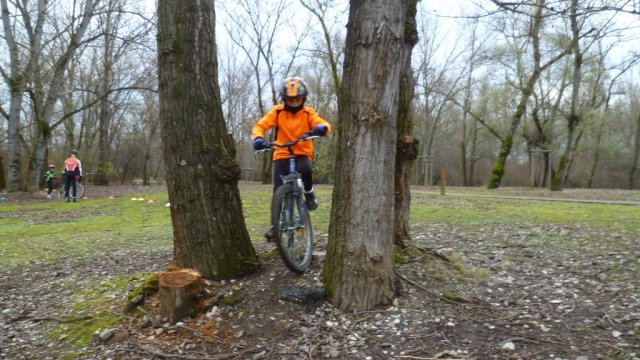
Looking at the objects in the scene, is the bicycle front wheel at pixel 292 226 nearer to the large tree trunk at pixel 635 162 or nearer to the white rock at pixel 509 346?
the white rock at pixel 509 346

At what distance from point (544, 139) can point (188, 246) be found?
35.3 meters

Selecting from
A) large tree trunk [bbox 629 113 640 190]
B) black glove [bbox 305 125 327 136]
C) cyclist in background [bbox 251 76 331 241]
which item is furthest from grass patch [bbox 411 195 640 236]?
large tree trunk [bbox 629 113 640 190]

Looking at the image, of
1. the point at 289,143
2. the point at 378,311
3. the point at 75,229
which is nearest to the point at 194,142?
the point at 289,143

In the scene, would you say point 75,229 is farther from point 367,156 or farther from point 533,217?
point 533,217

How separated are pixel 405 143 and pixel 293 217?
1.43m

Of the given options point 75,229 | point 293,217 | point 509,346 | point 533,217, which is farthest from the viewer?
point 75,229

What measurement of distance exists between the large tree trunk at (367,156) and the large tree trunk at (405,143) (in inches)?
38.2

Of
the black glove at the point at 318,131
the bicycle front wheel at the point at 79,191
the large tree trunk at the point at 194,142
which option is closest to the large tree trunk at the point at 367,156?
the black glove at the point at 318,131

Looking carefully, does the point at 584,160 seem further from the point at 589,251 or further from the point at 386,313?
the point at 386,313

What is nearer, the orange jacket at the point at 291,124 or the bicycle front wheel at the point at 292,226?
the bicycle front wheel at the point at 292,226

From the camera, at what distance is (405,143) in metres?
4.50

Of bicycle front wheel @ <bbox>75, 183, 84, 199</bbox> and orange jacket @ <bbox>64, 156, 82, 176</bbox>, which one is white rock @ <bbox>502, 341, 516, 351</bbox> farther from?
bicycle front wheel @ <bbox>75, 183, 84, 199</bbox>

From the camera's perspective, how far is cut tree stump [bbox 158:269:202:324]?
12.2 feet

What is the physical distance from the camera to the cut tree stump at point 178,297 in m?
3.71
